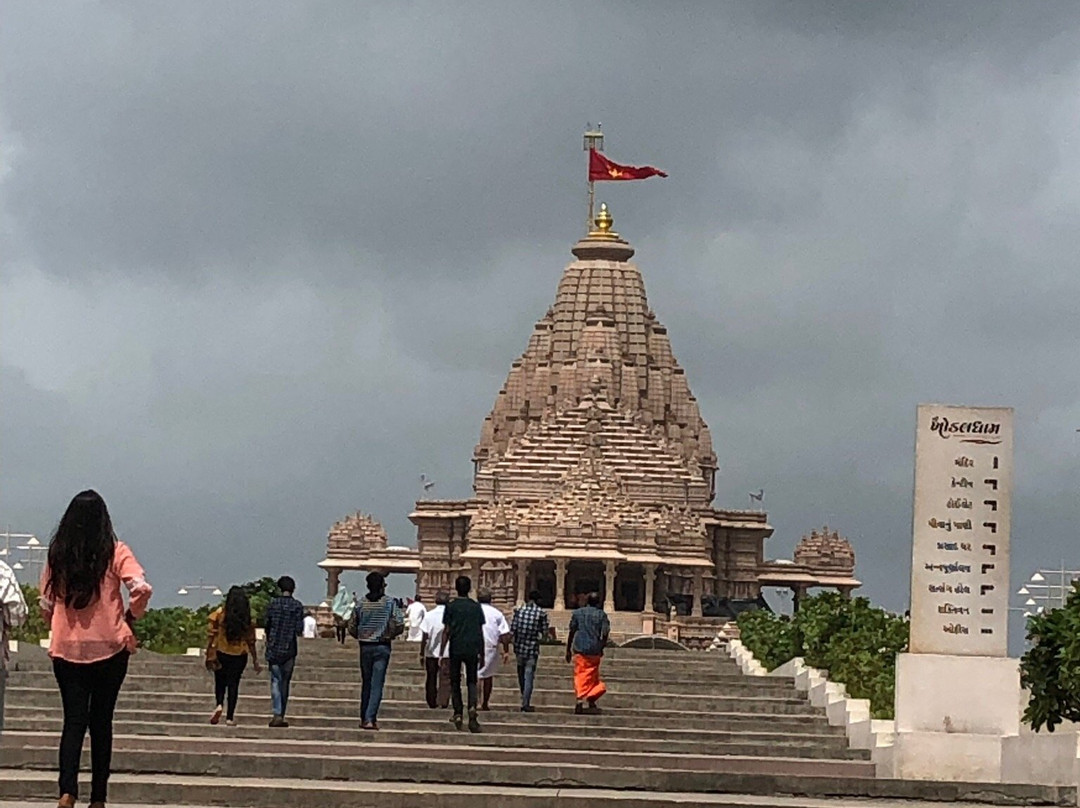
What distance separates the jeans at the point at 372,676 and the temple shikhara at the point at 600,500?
76.5 metres

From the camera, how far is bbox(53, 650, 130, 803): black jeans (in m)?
15.9

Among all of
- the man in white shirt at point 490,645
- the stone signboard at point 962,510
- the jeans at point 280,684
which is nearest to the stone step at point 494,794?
the stone signboard at point 962,510

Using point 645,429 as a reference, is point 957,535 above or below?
below

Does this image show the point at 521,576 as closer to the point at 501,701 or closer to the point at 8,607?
the point at 501,701

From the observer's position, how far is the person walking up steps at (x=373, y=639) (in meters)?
26.6

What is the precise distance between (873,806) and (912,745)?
17.2 feet

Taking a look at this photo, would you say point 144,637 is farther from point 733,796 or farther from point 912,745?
point 733,796

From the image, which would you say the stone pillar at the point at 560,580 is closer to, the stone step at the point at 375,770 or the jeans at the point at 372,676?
the jeans at the point at 372,676

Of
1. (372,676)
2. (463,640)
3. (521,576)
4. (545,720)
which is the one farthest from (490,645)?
(521,576)

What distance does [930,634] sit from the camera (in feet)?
79.3

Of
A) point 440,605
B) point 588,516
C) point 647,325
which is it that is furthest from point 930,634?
point 647,325

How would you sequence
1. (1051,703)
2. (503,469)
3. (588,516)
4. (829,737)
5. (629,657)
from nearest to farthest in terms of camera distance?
(1051,703) < (829,737) < (629,657) < (588,516) < (503,469)

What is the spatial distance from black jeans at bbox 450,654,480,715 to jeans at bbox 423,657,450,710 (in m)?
1.23

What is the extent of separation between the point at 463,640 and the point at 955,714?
508cm
